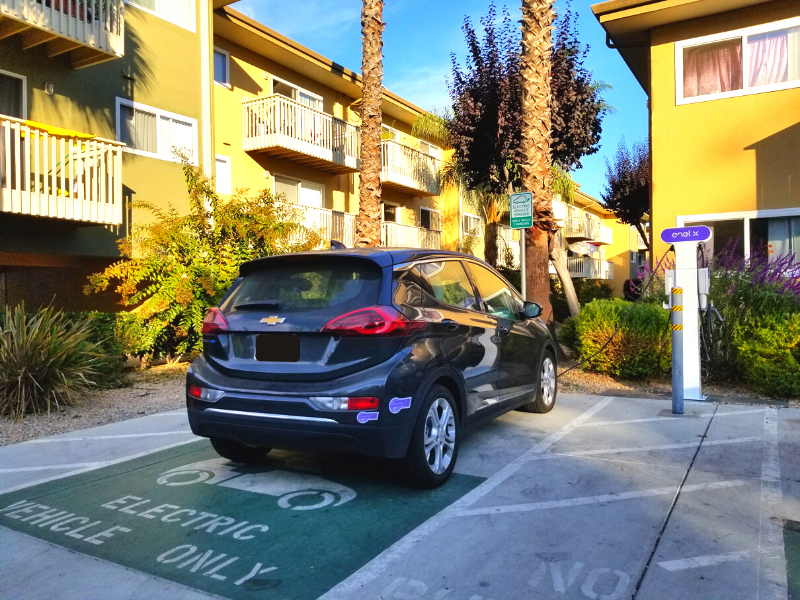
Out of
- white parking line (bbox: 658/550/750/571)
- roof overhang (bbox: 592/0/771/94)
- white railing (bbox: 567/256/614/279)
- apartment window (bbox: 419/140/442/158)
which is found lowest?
white parking line (bbox: 658/550/750/571)

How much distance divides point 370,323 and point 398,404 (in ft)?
1.78

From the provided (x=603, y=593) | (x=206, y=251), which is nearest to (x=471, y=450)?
(x=603, y=593)

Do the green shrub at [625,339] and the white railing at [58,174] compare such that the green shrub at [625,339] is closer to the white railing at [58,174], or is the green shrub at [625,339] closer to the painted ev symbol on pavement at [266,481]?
the painted ev symbol on pavement at [266,481]

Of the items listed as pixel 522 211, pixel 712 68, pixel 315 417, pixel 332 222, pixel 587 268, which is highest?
pixel 712 68

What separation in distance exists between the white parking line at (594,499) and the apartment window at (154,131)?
34.3 feet

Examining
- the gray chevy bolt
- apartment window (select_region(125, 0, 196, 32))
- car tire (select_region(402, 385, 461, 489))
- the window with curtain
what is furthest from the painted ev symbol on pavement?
apartment window (select_region(125, 0, 196, 32))

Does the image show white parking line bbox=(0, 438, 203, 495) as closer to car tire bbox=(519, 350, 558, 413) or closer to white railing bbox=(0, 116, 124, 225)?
car tire bbox=(519, 350, 558, 413)

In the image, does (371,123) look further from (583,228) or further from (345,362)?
(583,228)

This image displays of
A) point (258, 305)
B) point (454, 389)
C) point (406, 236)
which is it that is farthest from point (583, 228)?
point (258, 305)

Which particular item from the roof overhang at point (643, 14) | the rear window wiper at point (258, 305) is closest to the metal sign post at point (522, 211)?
the rear window wiper at point (258, 305)

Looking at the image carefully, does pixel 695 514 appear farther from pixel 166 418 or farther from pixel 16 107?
pixel 16 107

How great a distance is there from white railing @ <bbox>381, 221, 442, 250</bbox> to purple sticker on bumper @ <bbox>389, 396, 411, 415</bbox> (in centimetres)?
1461

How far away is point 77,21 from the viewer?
10828 millimetres

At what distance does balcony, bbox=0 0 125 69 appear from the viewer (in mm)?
10173
